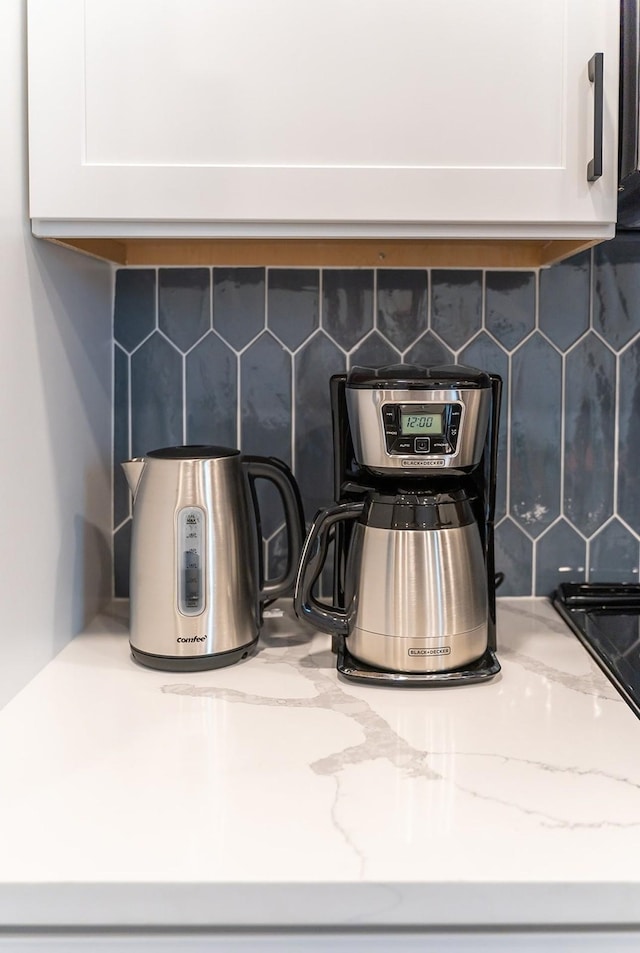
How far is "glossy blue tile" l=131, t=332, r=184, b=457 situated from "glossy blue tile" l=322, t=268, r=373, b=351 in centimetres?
23

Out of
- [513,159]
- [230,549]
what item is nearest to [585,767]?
[230,549]

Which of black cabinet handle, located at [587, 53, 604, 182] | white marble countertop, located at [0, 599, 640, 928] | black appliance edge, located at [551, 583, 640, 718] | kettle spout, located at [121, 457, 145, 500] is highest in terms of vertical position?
black cabinet handle, located at [587, 53, 604, 182]

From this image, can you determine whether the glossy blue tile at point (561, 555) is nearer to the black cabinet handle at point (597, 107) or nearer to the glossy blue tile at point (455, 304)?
the glossy blue tile at point (455, 304)

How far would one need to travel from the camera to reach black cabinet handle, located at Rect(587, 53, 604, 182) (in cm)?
90

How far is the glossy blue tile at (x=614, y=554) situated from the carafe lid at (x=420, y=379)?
44 centimetres

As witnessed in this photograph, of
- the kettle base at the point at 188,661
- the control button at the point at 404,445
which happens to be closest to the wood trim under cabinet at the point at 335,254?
the control button at the point at 404,445

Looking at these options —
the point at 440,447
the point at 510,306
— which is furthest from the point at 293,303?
the point at 440,447

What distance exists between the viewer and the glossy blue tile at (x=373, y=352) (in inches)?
49.4

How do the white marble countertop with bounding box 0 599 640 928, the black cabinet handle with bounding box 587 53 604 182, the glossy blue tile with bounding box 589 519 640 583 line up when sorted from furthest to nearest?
1. the glossy blue tile with bounding box 589 519 640 583
2. the black cabinet handle with bounding box 587 53 604 182
3. the white marble countertop with bounding box 0 599 640 928

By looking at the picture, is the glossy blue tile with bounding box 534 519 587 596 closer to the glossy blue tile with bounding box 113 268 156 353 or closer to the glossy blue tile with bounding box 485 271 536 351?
the glossy blue tile with bounding box 485 271 536 351

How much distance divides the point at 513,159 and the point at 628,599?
65cm

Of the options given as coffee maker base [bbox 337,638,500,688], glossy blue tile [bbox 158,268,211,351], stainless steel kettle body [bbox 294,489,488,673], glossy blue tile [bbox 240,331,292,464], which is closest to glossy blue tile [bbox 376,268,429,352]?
glossy blue tile [bbox 240,331,292,464]

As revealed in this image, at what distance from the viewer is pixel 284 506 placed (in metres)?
1.07
